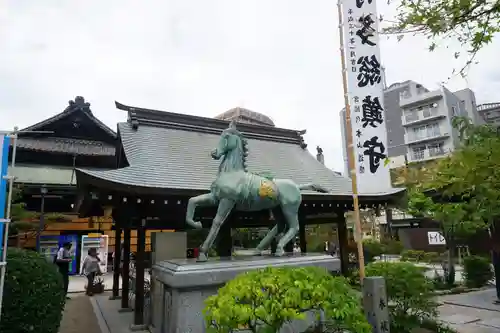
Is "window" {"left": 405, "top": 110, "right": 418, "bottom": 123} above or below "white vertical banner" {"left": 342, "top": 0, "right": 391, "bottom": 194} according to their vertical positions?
above

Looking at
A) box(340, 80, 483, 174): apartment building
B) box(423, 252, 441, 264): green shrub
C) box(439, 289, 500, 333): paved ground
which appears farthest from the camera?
box(340, 80, 483, 174): apartment building

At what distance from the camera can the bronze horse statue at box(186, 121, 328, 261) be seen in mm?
6230

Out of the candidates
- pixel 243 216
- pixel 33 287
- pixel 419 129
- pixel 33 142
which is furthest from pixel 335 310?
pixel 419 129

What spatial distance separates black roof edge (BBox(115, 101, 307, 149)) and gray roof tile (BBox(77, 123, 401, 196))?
0.64 ft

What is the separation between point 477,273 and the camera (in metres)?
12.9

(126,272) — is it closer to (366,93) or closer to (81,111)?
(366,93)

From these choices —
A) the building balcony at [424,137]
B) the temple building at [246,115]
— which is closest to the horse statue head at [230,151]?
the building balcony at [424,137]

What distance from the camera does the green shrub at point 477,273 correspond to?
12.8 metres

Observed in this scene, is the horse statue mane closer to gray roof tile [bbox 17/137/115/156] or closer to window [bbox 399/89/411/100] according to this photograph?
gray roof tile [bbox 17/137/115/156]

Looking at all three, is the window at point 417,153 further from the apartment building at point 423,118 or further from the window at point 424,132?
the window at point 424,132

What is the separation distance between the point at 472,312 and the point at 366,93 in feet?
22.1

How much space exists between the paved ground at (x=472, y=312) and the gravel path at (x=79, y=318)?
817cm

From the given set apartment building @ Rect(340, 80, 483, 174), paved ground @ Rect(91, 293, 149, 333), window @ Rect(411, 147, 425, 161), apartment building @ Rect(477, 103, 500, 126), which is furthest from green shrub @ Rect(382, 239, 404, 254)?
paved ground @ Rect(91, 293, 149, 333)

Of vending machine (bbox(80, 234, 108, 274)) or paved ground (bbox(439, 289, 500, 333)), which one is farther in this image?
vending machine (bbox(80, 234, 108, 274))
